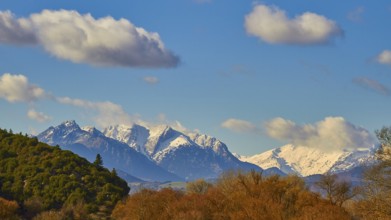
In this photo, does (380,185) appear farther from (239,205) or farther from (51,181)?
(51,181)

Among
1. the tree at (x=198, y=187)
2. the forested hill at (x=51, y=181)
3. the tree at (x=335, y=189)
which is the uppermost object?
the tree at (x=335, y=189)

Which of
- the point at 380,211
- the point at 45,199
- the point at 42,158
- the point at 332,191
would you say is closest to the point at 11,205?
the point at 45,199

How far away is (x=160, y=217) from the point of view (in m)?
98.9

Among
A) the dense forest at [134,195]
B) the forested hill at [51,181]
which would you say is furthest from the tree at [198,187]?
the forested hill at [51,181]

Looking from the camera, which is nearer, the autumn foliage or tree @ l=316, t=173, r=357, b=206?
the autumn foliage

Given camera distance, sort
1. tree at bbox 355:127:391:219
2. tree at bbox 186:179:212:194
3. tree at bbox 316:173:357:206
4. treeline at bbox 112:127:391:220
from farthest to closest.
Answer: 1. tree at bbox 186:179:212:194
2. tree at bbox 316:173:357:206
3. treeline at bbox 112:127:391:220
4. tree at bbox 355:127:391:219

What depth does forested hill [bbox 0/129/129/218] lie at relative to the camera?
369 ft

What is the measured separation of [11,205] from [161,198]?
29.0 meters

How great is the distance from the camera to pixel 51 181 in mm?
119562

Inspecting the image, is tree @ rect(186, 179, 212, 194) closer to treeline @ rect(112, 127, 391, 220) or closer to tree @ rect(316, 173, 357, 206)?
tree @ rect(316, 173, 357, 206)

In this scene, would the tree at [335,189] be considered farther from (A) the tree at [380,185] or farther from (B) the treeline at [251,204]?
(A) the tree at [380,185]

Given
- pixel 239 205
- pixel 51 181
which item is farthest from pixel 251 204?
pixel 51 181

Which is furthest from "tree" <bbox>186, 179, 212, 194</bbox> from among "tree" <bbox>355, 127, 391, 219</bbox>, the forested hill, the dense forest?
"tree" <bbox>355, 127, 391, 219</bbox>

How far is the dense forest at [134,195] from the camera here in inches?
3248
